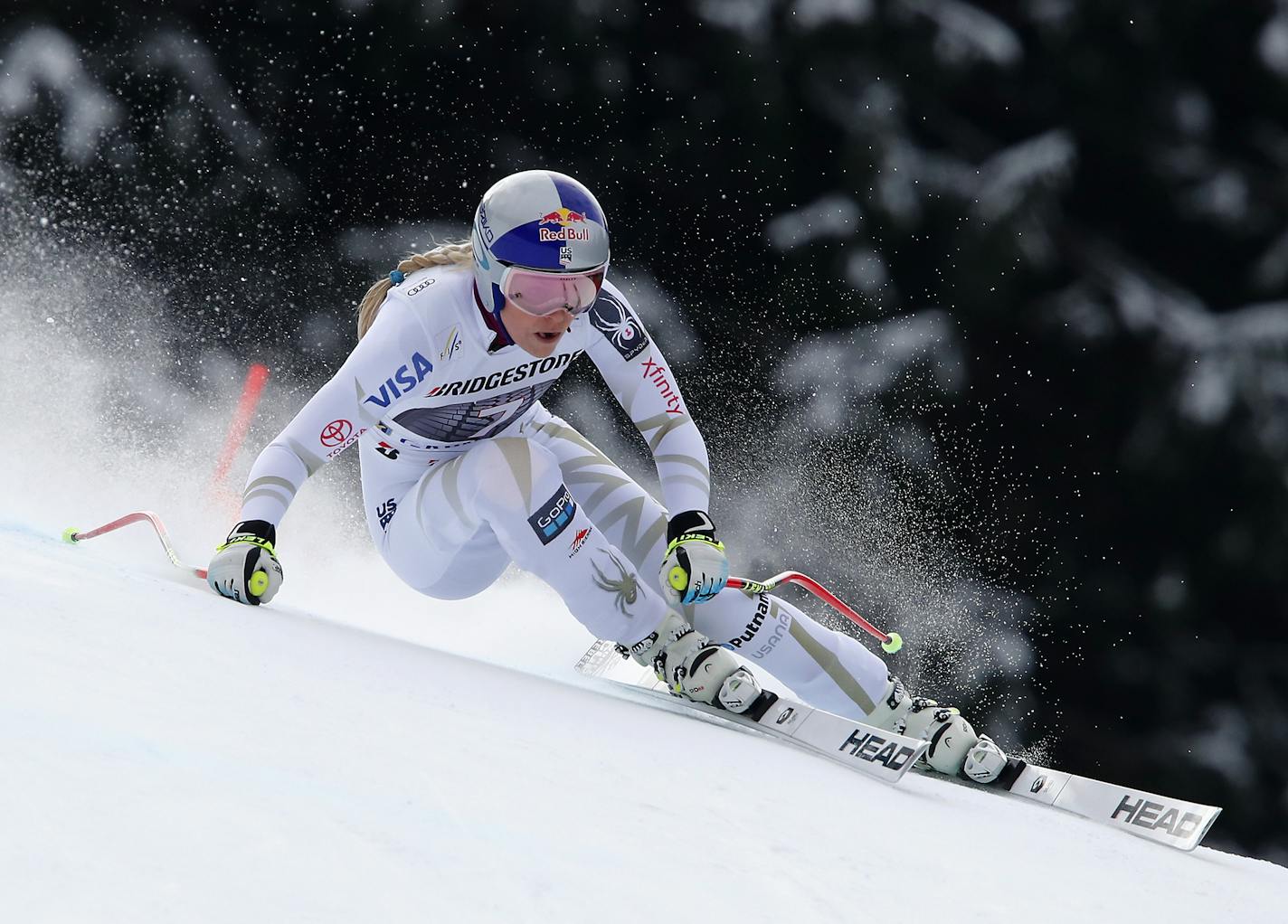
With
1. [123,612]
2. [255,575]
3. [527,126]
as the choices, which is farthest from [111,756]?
[527,126]

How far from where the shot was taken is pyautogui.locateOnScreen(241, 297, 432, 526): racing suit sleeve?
7.75ft

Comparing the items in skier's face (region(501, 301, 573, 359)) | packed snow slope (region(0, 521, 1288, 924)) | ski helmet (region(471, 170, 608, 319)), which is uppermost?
ski helmet (region(471, 170, 608, 319))

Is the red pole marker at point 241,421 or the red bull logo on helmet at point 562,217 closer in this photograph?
the red bull logo on helmet at point 562,217

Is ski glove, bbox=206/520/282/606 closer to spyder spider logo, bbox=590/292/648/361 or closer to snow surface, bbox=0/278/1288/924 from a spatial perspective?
snow surface, bbox=0/278/1288/924

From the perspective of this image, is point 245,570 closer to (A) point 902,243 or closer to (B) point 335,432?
(B) point 335,432

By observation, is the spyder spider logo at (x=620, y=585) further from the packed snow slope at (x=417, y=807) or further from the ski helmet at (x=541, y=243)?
the ski helmet at (x=541, y=243)

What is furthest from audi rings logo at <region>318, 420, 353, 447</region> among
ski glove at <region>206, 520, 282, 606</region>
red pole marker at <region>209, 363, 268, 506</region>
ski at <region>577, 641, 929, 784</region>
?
red pole marker at <region>209, 363, 268, 506</region>

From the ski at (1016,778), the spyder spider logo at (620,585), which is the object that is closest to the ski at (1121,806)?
the ski at (1016,778)

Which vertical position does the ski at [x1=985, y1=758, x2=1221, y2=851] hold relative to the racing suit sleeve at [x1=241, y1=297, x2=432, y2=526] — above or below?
above

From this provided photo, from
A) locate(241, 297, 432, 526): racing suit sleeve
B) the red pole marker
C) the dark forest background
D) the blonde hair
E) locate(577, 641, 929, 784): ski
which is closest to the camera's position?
locate(577, 641, 929, 784): ski

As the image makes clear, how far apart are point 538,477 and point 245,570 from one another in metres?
0.54

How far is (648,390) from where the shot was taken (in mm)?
2760

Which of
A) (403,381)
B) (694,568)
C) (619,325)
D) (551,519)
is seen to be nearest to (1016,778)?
(694,568)

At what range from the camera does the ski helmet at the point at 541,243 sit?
7.83 feet
